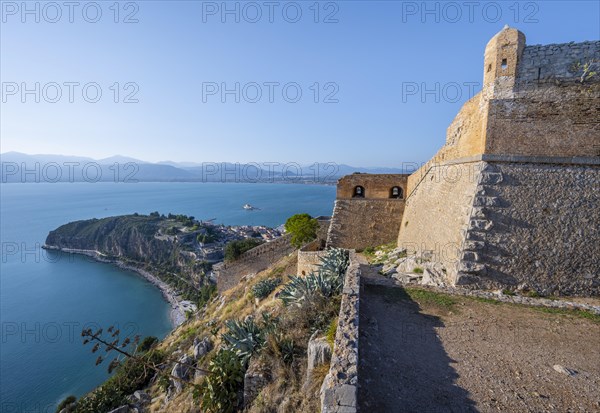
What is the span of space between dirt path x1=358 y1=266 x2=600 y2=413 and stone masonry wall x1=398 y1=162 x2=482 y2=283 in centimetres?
166

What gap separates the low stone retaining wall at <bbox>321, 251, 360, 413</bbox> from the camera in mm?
3004

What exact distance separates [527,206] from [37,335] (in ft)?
161

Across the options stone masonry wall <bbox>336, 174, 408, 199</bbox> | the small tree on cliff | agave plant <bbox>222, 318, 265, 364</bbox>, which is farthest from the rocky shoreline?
agave plant <bbox>222, 318, 265, 364</bbox>

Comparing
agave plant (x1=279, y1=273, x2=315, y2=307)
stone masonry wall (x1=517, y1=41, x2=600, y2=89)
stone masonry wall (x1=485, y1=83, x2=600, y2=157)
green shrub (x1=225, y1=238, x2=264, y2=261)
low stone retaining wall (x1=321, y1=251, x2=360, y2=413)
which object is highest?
stone masonry wall (x1=517, y1=41, x2=600, y2=89)

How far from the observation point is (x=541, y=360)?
4.27 metres

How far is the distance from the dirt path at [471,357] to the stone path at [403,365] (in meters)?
0.01

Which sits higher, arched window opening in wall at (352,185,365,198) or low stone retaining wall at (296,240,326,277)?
arched window opening in wall at (352,185,365,198)

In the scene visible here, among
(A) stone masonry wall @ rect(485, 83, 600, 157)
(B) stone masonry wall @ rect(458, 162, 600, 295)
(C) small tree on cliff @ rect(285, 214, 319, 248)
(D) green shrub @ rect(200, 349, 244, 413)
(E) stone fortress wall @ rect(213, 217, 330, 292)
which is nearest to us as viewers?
(D) green shrub @ rect(200, 349, 244, 413)

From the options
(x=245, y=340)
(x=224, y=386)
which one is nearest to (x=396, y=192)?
(x=245, y=340)

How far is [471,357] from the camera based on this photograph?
14.1 feet

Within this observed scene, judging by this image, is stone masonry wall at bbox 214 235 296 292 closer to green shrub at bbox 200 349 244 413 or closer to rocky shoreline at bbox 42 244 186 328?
green shrub at bbox 200 349 244 413

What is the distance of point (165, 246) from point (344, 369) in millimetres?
65052

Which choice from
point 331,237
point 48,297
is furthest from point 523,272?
point 48,297

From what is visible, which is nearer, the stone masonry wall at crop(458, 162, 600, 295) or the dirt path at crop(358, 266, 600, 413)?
the dirt path at crop(358, 266, 600, 413)
